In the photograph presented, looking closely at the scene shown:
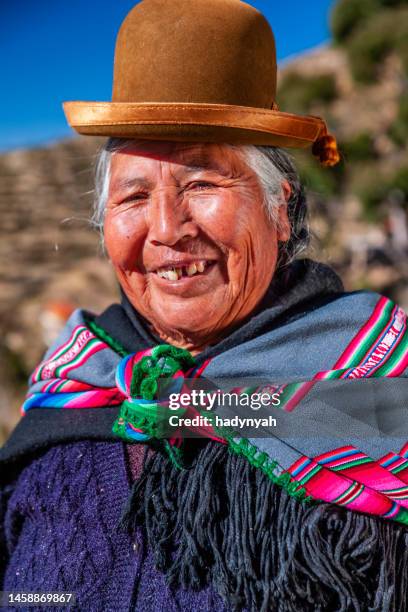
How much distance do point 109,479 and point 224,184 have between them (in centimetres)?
73

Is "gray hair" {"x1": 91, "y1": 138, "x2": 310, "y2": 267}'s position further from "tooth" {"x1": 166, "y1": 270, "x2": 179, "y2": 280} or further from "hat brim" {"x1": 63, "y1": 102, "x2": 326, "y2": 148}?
"tooth" {"x1": 166, "y1": 270, "x2": 179, "y2": 280}

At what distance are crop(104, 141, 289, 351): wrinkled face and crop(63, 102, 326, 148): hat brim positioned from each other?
0.14 ft

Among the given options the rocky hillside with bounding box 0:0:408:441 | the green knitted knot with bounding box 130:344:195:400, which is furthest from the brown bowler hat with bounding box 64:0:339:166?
the rocky hillside with bounding box 0:0:408:441

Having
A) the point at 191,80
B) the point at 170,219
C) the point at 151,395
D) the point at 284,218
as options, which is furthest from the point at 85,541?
the point at 191,80

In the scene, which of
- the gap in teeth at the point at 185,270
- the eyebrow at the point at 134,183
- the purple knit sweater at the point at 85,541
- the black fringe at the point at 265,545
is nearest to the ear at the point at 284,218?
the gap in teeth at the point at 185,270

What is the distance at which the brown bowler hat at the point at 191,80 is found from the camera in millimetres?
1346

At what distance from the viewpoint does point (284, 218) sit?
1.57 m

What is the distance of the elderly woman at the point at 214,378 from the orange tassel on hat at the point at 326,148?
0.39 feet

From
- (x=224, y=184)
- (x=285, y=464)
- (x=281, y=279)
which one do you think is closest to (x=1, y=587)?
(x=285, y=464)

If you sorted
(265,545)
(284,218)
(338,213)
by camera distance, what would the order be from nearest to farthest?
(265,545) → (284,218) → (338,213)

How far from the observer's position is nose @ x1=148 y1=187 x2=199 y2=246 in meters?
1.38

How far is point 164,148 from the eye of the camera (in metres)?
1.41

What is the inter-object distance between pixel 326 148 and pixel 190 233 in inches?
19.6

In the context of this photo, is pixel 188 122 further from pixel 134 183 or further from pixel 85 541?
pixel 85 541
